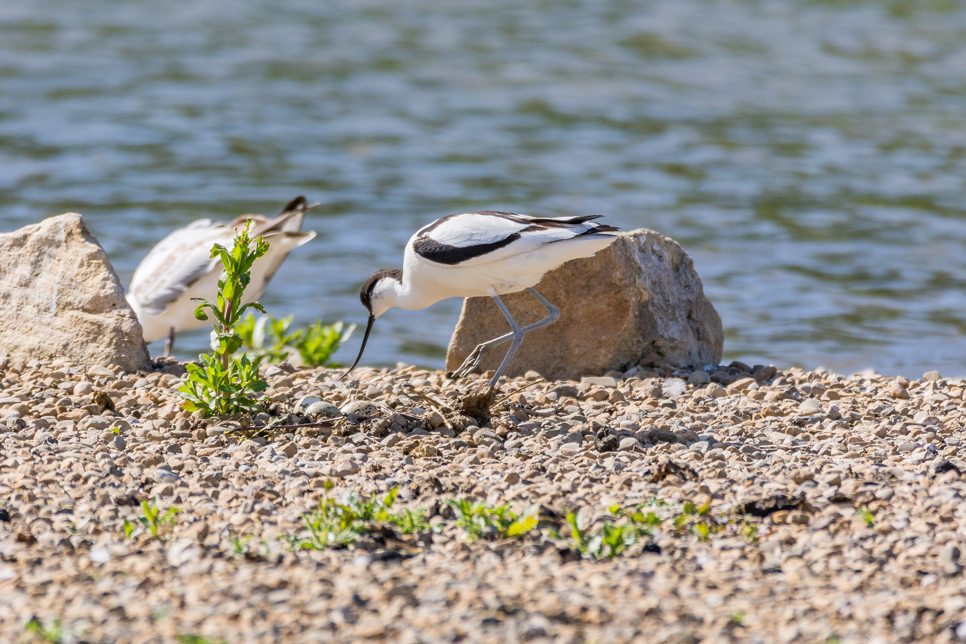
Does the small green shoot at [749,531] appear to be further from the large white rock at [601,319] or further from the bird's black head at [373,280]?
the bird's black head at [373,280]

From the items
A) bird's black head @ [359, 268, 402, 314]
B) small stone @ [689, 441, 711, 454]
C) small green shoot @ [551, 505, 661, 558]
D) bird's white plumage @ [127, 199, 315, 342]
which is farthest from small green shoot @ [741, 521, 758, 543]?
bird's white plumage @ [127, 199, 315, 342]

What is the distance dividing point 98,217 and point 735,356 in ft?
22.2

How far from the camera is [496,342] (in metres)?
5.61

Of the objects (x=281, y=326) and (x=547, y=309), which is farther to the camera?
(x=281, y=326)

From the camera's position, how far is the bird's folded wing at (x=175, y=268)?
7.19 m

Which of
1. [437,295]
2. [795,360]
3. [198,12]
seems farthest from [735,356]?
[198,12]

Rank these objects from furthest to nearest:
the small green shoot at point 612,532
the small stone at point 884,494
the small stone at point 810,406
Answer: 1. the small stone at point 810,406
2. the small stone at point 884,494
3. the small green shoot at point 612,532

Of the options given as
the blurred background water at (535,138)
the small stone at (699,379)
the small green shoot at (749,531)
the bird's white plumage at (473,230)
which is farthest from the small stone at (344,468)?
the blurred background water at (535,138)

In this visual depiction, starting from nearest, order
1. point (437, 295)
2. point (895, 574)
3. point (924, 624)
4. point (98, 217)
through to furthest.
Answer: point (924, 624)
point (895, 574)
point (437, 295)
point (98, 217)

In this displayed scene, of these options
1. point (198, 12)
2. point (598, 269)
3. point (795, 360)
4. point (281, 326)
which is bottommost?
point (795, 360)

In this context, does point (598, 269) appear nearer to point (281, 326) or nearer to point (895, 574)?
point (281, 326)

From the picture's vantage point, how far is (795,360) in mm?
7906

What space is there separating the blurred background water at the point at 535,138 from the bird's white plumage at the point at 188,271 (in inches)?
43.4

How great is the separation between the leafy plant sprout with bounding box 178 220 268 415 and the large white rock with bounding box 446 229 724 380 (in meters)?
1.71
